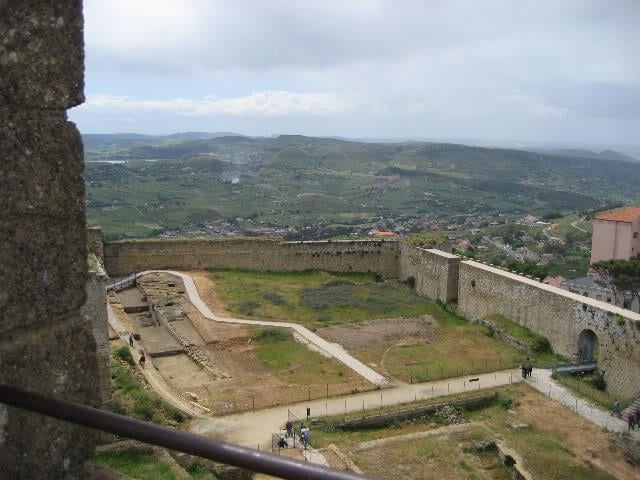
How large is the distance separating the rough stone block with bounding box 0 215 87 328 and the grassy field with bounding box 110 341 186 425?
35.2 ft

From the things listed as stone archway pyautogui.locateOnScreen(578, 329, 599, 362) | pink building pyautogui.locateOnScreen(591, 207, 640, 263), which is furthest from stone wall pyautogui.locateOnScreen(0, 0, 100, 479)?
pink building pyautogui.locateOnScreen(591, 207, 640, 263)

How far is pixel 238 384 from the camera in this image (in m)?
17.1

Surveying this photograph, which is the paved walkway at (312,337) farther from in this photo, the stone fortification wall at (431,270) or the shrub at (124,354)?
the stone fortification wall at (431,270)

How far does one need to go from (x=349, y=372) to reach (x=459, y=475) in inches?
228

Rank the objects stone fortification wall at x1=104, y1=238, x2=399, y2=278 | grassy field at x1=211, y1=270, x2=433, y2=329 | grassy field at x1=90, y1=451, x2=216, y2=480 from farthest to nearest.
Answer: stone fortification wall at x1=104, y1=238, x2=399, y2=278, grassy field at x1=211, y1=270, x2=433, y2=329, grassy field at x1=90, y1=451, x2=216, y2=480

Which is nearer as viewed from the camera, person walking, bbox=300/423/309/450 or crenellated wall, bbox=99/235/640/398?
person walking, bbox=300/423/309/450

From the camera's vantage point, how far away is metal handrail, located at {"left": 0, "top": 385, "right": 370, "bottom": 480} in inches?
70.0

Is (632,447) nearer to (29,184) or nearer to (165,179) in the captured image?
(29,184)

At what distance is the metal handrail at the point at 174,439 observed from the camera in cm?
178

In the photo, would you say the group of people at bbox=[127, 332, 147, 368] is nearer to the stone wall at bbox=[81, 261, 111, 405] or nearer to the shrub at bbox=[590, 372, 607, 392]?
the stone wall at bbox=[81, 261, 111, 405]

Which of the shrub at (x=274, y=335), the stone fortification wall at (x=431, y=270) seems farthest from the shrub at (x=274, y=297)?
the stone fortification wall at (x=431, y=270)

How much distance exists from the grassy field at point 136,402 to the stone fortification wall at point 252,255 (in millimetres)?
14540

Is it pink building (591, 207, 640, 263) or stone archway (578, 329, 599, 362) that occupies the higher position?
pink building (591, 207, 640, 263)

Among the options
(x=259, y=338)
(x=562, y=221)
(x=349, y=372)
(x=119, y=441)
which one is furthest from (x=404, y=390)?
(x=562, y=221)
